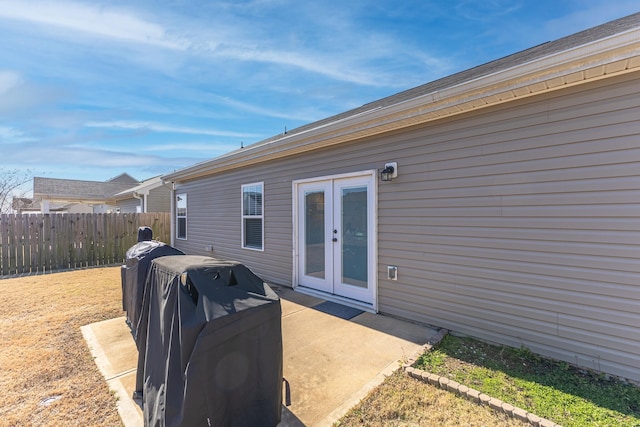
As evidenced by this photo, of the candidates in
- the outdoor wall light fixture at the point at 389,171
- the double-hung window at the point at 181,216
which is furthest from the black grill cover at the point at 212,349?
the double-hung window at the point at 181,216

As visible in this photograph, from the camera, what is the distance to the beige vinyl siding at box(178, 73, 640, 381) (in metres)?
2.54

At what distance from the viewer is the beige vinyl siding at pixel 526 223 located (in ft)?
8.32

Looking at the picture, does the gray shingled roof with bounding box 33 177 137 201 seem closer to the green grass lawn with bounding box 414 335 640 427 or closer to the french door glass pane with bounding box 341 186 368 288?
the french door glass pane with bounding box 341 186 368 288

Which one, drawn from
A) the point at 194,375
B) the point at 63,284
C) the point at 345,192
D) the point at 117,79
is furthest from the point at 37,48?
the point at 194,375

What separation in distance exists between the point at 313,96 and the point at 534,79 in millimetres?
8908

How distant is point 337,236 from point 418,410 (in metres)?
2.94

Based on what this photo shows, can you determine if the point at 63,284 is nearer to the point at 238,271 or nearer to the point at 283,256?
the point at 283,256

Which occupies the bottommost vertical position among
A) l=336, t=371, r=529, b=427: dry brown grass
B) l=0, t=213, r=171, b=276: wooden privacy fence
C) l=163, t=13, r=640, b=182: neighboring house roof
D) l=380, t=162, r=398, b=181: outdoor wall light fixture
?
l=336, t=371, r=529, b=427: dry brown grass

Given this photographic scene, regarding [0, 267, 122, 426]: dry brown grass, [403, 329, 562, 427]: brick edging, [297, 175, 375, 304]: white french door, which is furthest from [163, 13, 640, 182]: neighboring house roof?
[0, 267, 122, 426]: dry brown grass

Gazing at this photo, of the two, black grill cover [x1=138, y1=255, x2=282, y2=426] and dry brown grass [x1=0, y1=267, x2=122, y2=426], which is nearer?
black grill cover [x1=138, y1=255, x2=282, y2=426]

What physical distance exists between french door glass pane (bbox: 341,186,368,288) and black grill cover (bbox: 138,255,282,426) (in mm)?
2784

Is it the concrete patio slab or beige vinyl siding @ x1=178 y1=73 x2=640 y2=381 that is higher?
beige vinyl siding @ x1=178 y1=73 x2=640 y2=381

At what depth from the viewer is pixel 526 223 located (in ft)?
9.91

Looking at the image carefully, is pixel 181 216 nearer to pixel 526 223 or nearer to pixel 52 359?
pixel 52 359
